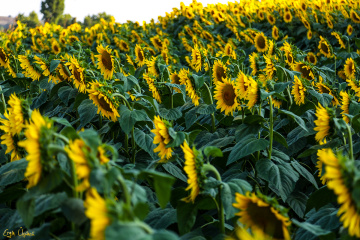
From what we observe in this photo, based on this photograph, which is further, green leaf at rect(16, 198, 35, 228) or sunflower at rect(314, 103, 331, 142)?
sunflower at rect(314, 103, 331, 142)

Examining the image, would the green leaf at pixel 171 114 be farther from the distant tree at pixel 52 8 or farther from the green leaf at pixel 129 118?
the distant tree at pixel 52 8

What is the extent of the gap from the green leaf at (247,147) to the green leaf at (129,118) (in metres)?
0.47

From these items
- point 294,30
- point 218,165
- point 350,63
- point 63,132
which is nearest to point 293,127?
point 218,165

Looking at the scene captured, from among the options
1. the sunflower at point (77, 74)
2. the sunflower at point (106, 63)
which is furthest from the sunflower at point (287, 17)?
the sunflower at point (77, 74)

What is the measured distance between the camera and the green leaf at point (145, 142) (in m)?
2.18

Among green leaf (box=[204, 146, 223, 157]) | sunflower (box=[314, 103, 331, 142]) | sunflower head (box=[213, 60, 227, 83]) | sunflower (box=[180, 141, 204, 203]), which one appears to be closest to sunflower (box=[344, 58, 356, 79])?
sunflower head (box=[213, 60, 227, 83])

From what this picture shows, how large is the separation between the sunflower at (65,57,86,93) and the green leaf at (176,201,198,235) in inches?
48.3

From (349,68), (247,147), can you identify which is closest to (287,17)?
(349,68)

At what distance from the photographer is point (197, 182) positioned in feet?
4.77

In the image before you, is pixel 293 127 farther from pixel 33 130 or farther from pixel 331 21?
pixel 331 21

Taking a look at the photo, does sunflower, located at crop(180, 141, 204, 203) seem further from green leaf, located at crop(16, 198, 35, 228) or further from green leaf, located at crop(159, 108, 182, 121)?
green leaf, located at crop(159, 108, 182, 121)

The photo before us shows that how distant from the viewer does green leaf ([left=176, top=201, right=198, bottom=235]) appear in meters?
1.55

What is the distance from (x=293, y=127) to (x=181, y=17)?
7.04m

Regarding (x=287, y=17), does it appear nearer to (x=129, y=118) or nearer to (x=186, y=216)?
(x=129, y=118)
